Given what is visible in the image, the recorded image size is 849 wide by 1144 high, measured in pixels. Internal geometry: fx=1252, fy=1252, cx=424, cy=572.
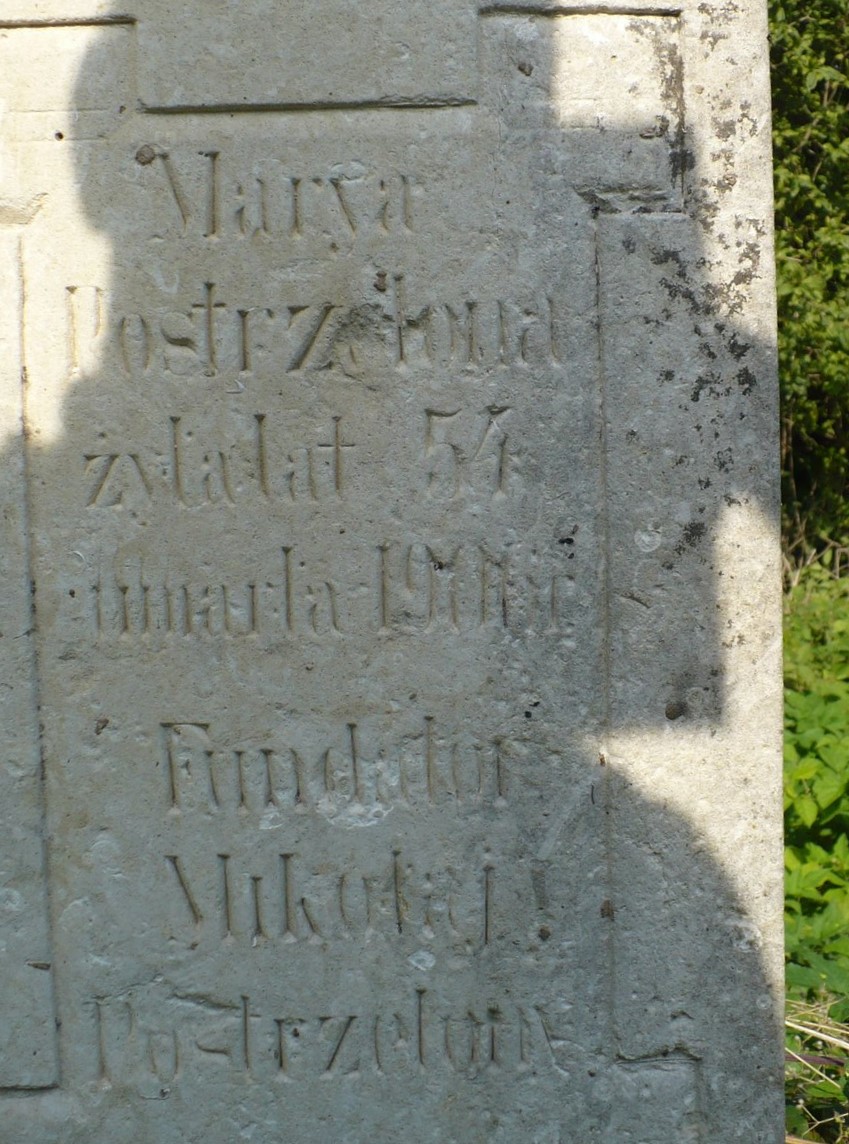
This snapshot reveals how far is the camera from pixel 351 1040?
7.44ft

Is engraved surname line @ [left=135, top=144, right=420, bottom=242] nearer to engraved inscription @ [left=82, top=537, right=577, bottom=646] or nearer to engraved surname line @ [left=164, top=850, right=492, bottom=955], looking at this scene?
engraved inscription @ [left=82, top=537, right=577, bottom=646]

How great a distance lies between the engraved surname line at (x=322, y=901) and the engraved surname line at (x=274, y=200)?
3.57ft

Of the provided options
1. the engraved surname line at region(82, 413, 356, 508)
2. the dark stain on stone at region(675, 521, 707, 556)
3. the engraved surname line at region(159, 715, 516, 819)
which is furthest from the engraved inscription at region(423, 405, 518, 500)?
the engraved surname line at region(159, 715, 516, 819)

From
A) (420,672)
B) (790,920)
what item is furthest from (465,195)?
(790,920)

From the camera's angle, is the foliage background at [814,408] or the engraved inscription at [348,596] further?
the foliage background at [814,408]

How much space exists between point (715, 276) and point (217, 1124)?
1747 mm

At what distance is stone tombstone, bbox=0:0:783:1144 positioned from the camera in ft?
6.92

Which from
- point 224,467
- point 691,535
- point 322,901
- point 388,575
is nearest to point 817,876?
point 691,535

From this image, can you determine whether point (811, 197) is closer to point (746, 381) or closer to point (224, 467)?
point (746, 381)

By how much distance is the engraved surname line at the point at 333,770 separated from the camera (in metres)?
2.22

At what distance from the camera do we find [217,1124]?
2268 millimetres

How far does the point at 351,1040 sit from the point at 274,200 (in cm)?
149

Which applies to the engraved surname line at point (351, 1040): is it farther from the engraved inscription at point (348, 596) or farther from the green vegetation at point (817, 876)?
the green vegetation at point (817, 876)

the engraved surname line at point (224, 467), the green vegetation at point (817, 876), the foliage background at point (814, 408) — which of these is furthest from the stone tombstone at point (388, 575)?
the foliage background at point (814, 408)
